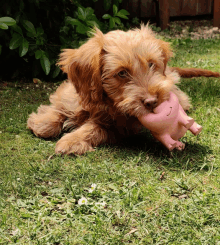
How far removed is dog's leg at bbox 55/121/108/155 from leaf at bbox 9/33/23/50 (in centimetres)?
209

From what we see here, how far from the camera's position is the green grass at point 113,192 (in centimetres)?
220

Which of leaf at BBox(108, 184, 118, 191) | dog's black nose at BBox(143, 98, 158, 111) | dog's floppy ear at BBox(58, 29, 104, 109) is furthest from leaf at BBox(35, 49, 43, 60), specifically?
leaf at BBox(108, 184, 118, 191)

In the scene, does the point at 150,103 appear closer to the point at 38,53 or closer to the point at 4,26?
the point at 4,26

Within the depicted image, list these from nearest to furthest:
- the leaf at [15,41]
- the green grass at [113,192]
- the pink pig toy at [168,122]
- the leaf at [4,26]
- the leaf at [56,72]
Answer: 1. the green grass at [113,192]
2. the pink pig toy at [168,122]
3. the leaf at [4,26]
4. the leaf at [15,41]
5. the leaf at [56,72]

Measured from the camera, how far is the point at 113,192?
2658 mm

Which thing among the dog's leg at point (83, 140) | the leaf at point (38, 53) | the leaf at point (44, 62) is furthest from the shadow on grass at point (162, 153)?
the leaf at point (38, 53)

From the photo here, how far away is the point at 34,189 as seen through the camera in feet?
9.05

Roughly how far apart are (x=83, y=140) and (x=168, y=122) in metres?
0.93

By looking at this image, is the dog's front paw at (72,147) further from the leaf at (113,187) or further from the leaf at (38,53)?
the leaf at (38,53)

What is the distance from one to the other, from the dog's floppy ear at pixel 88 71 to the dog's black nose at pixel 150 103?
55 cm

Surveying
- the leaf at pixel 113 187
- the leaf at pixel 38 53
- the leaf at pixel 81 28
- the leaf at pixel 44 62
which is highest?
the leaf at pixel 81 28

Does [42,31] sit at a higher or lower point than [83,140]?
higher

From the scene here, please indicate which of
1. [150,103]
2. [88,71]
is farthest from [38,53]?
[150,103]

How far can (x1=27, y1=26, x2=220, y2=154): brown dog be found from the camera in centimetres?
313
